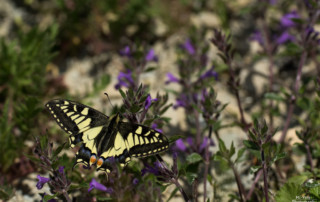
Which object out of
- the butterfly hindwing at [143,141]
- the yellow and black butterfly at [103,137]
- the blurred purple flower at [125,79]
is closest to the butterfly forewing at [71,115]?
the yellow and black butterfly at [103,137]

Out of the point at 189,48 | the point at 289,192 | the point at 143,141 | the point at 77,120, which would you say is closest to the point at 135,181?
the point at 143,141

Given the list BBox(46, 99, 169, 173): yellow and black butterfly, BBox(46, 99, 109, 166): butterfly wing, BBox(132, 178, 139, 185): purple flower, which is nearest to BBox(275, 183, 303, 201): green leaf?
BBox(46, 99, 169, 173): yellow and black butterfly

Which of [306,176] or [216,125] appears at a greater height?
[216,125]

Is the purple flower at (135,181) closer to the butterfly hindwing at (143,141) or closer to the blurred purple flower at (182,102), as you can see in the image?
the butterfly hindwing at (143,141)

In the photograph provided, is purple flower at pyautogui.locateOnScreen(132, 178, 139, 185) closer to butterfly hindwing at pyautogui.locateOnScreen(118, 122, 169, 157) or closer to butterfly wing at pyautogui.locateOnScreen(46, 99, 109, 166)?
butterfly hindwing at pyautogui.locateOnScreen(118, 122, 169, 157)

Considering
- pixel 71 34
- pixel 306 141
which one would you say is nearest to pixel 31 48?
pixel 71 34

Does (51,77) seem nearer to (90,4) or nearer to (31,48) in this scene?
(31,48)
